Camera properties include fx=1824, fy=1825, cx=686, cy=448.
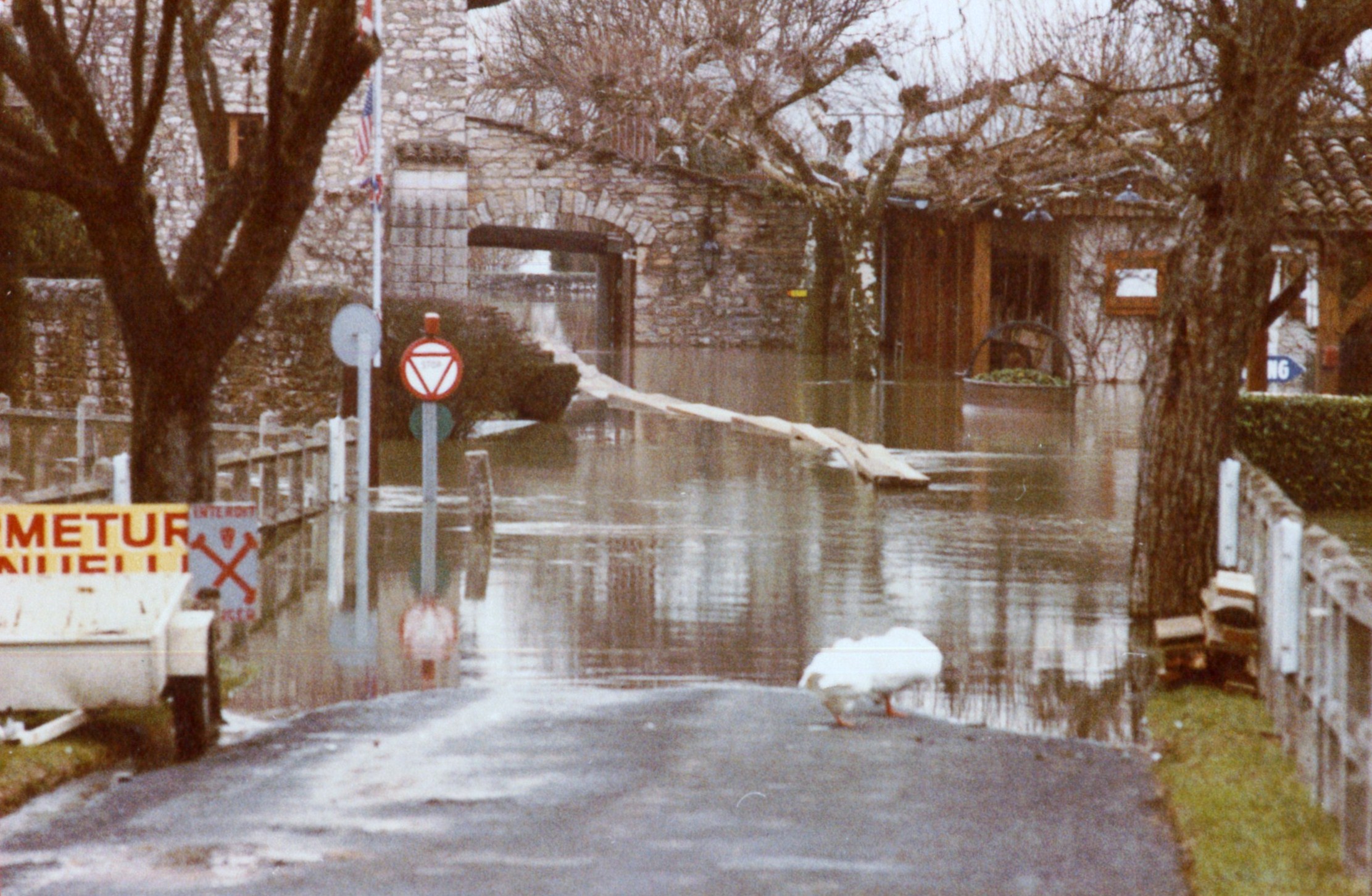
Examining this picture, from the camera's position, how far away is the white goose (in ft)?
25.7

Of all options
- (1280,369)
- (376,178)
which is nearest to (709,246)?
(1280,369)

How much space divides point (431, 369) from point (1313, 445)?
26.0 feet

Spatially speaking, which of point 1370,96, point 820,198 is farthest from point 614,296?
point 1370,96

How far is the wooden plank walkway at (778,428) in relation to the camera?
16.8m

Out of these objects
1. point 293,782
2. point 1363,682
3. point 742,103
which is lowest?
point 293,782

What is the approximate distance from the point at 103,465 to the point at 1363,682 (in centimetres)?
762

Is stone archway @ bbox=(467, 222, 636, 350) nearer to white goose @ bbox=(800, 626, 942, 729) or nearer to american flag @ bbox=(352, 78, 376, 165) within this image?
american flag @ bbox=(352, 78, 376, 165)

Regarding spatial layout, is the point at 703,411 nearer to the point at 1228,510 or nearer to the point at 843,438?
the point at 843,438

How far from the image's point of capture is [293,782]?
6.70 meters

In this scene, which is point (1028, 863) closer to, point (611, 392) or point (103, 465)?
point (103, 465)

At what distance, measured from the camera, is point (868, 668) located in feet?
26.1

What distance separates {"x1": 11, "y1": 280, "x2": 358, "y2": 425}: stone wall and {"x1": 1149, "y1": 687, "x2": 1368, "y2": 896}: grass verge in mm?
12801

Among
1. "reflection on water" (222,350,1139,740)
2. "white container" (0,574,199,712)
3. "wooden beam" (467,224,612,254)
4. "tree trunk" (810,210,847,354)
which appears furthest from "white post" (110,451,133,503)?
"tree trunk" (810,210,847,354)

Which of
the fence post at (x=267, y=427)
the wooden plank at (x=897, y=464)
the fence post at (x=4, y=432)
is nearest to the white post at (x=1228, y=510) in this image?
the wooden plank at (x=897, y=464)
